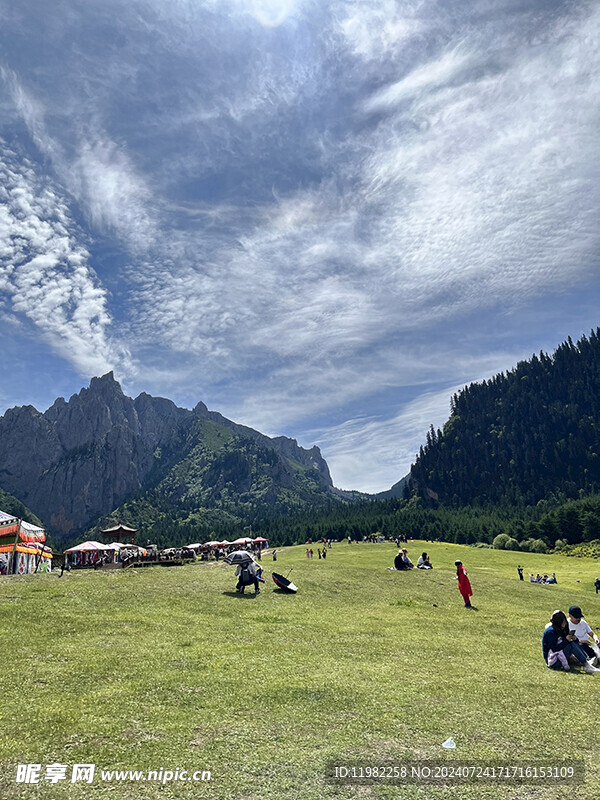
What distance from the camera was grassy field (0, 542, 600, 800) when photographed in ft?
20.3

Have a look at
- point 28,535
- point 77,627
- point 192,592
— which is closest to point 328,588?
point 192,592

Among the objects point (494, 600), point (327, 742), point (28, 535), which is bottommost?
point (494, 600)

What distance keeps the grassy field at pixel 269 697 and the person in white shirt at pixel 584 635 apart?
1.59 meters

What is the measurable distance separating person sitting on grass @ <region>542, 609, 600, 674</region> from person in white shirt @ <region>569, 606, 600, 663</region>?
1.12 ft

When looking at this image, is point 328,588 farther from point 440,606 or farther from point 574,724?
point 574,724

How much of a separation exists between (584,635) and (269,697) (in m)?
11.0

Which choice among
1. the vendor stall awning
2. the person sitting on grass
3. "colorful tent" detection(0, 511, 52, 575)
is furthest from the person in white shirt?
the vendor stall awning

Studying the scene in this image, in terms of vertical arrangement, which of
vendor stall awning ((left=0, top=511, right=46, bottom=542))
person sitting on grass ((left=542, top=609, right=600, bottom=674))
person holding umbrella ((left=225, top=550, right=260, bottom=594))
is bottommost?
person sitting on grass ((left=542, top=609, right=600, bottom=674))

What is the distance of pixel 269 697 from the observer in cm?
893

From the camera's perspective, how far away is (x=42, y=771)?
598cm

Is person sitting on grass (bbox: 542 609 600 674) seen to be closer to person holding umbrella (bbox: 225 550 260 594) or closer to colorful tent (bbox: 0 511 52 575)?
person holding umbrella (bbox: 225 550 260 594)

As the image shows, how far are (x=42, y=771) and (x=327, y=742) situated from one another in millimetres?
4244

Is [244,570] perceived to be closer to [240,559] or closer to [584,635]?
[240,559]

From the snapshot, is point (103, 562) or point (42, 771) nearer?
point (42, 771)
